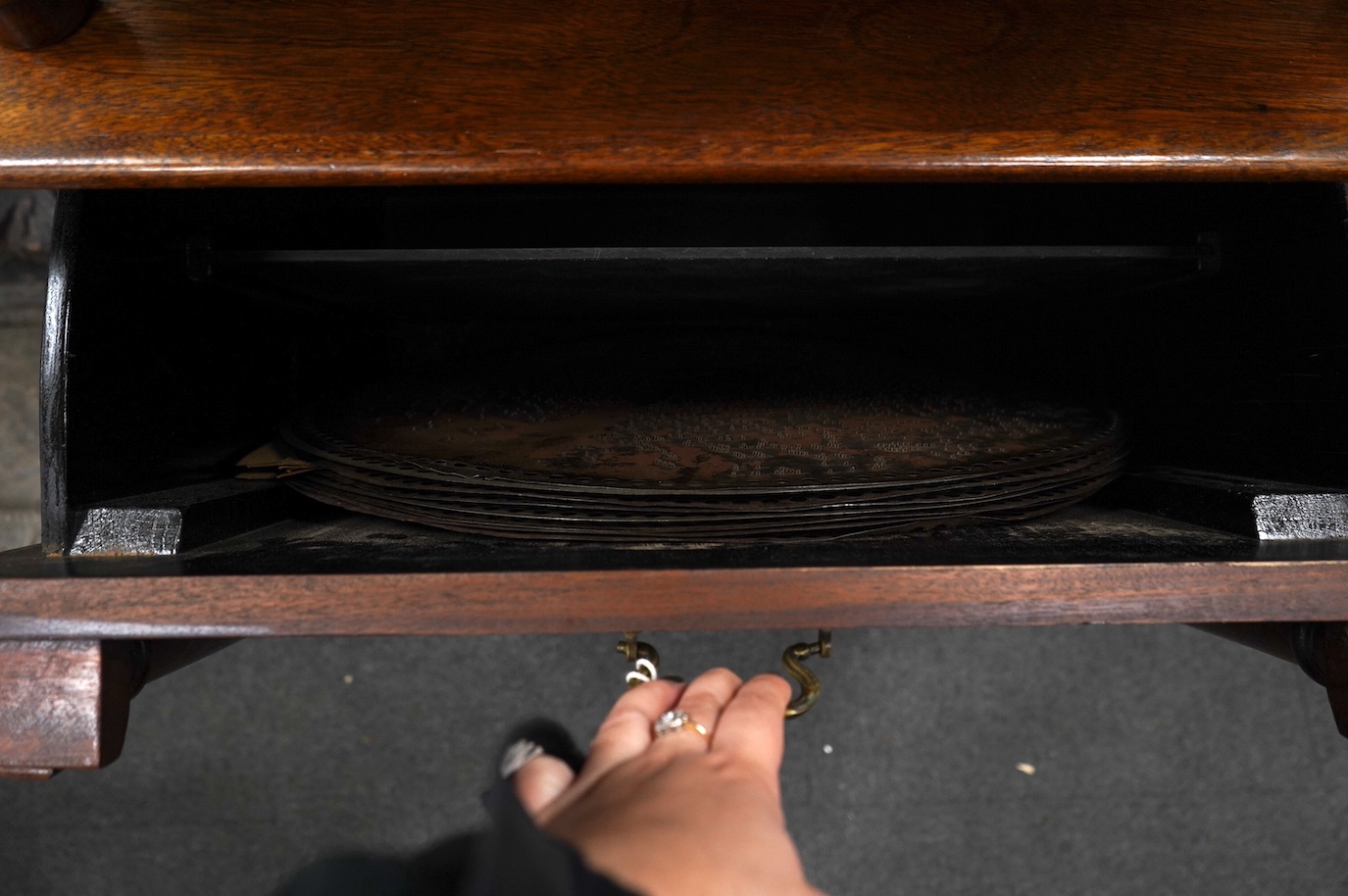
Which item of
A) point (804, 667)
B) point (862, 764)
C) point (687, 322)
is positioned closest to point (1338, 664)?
point (804, 667)

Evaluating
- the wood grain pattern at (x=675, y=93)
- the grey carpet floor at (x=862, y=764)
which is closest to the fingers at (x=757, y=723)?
the wood grain pattern at (x=675, y=93)

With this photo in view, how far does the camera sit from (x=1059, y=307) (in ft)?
2.26

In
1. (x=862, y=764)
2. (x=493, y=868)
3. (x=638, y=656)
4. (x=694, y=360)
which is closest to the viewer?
(x=493, y=868)

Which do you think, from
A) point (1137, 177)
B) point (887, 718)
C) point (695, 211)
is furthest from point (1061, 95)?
point (887, 718)

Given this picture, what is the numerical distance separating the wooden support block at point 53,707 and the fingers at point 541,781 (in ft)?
0.68

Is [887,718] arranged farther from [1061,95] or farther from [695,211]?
[1061,95]

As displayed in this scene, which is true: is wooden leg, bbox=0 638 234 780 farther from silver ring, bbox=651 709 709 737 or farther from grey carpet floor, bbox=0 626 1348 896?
grey carpet floor, bbox=0 626 1348 896

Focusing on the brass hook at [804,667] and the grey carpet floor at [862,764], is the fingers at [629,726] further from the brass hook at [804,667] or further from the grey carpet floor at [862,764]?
the grey carpet floor at [862,764]

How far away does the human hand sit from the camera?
0.31 m

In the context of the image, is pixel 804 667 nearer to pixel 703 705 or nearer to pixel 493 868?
pixel 703 705

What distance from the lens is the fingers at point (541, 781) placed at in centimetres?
38

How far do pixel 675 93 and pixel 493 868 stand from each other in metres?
0.34

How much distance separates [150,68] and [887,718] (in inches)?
→ 37.1

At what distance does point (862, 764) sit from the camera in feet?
3.19
